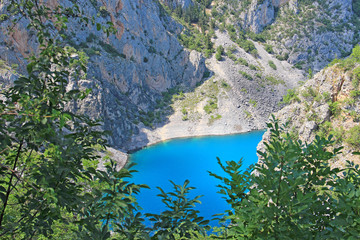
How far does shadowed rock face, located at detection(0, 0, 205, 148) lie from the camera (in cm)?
3441

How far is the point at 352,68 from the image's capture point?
758 inches

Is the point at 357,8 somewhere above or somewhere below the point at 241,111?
above

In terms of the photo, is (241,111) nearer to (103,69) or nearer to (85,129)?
(103,69)

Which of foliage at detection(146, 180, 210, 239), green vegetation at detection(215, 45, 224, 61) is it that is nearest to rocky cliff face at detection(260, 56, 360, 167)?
foliage at detection(146, 180, 210, 239)

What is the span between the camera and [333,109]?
19.6 meters

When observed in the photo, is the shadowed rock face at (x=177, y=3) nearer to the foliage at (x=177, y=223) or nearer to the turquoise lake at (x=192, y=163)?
the turquoise lake at (x=192, y=163)

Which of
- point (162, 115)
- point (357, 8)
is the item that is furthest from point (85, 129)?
point (357, 8)

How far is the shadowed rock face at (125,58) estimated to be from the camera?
3441 cm

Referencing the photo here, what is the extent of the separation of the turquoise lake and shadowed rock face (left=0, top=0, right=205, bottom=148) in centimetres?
569

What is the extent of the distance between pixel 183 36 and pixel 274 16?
30.7 meters

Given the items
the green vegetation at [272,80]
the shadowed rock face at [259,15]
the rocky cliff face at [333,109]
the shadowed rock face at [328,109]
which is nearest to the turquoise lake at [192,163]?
the shadowed rock face at [328,109]

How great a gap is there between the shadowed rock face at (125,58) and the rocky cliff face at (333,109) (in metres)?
19.6

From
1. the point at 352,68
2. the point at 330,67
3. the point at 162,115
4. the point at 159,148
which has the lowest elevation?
the point at 352,68

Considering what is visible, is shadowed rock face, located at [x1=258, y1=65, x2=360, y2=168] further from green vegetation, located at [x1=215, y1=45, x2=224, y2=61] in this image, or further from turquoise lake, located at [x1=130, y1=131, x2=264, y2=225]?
green vegetation, located at [x1=215, y1=45, x2=224, y2=61]
